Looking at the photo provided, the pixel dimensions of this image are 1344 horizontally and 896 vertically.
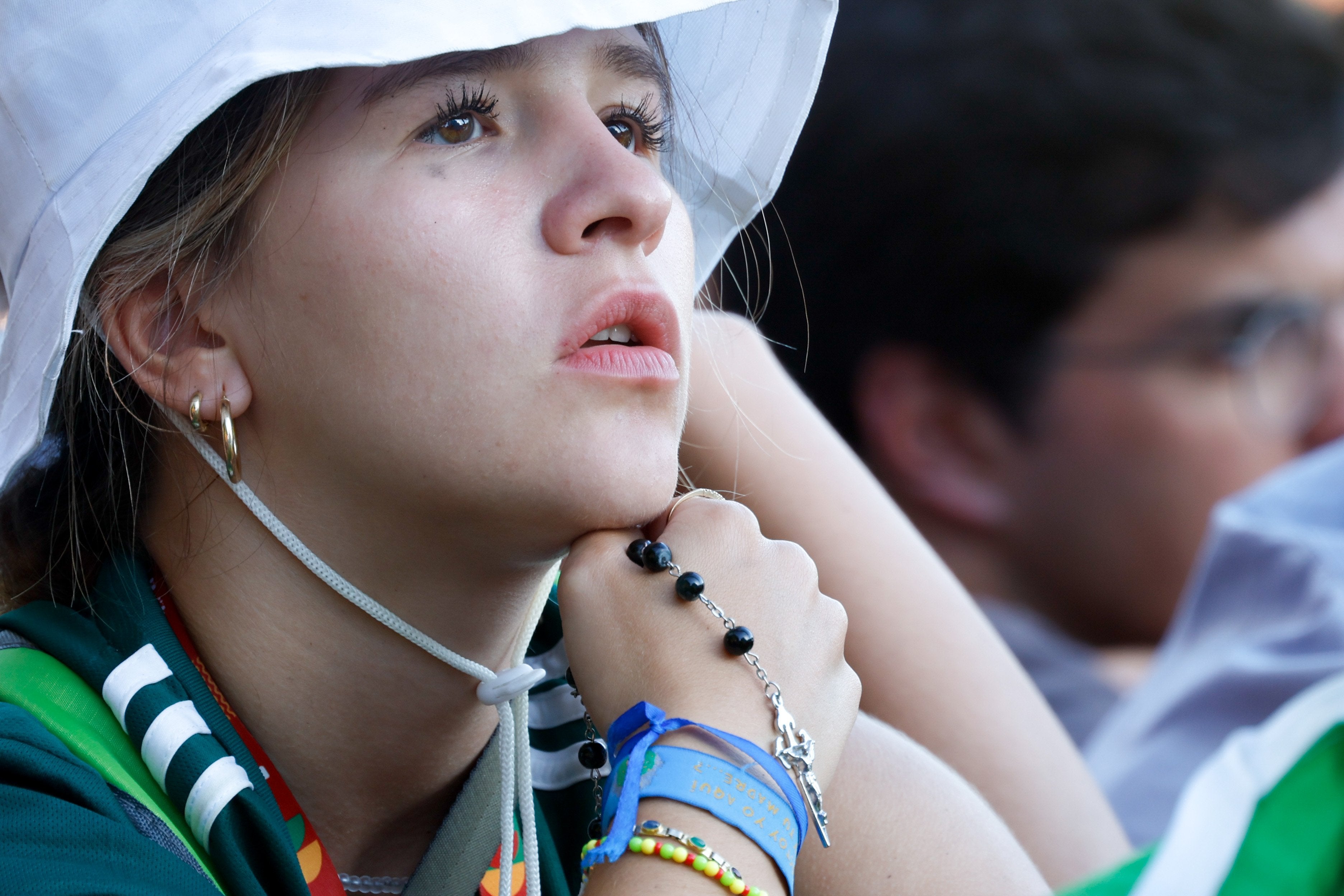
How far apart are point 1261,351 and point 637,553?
2661mm

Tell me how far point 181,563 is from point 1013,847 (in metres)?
1.14

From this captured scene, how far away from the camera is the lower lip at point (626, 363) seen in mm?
1367

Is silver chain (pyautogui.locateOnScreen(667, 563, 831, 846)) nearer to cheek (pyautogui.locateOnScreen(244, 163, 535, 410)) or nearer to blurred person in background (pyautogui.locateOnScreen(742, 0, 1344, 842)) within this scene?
cheek (pyautogui.locateOnScreen(244, 163, 535, 410))

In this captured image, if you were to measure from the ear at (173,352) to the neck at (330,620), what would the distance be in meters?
0.12

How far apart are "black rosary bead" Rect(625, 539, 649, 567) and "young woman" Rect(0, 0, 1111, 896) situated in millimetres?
13

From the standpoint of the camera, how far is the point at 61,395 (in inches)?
62.2

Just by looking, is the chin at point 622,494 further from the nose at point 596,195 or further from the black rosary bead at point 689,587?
the nose at point 596,195

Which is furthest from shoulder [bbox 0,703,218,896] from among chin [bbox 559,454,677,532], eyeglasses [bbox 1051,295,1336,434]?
eyeglasses [bbox 1051,295,1336,434]

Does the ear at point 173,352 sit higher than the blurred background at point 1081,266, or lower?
higher

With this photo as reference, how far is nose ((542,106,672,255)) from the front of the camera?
1374 millimetres

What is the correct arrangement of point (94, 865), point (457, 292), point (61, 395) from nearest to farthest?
point (94, 865), point (457, 292), point (61, 395)

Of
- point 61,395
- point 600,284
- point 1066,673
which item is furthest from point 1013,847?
point 1066,673

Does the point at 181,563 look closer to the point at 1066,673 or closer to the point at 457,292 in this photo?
the point at 457,292

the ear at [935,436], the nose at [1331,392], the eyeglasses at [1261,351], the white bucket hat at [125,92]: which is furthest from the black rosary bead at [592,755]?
the nose at [1331,392]
